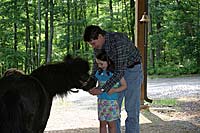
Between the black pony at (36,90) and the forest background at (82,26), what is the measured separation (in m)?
11.0

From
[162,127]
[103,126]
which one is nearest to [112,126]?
[103,126]

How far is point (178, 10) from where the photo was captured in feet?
56.8

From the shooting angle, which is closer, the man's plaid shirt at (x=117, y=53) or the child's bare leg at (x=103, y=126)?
the man's plaid shirt at (x=117, y=53)

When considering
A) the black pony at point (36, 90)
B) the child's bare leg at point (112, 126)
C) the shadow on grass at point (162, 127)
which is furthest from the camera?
the shadow on grass at point (162, 127)

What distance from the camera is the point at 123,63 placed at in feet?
11.4

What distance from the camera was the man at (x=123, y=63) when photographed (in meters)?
3.39

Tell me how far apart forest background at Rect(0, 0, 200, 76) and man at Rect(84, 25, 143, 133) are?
10.8m

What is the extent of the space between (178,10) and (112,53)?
47.9ft

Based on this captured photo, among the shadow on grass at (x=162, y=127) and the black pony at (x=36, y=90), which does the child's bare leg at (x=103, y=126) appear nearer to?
the black pony at (x=36, y=90)

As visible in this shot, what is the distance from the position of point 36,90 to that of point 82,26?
17436 mm

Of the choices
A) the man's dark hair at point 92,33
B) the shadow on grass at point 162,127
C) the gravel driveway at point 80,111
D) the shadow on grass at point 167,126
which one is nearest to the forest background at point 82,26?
the gravel driveway at point 80,111

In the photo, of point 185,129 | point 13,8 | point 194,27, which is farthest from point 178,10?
point 185,129

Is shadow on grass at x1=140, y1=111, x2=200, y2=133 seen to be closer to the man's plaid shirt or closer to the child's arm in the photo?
the child's arm

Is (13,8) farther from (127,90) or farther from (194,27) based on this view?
(127,90)
